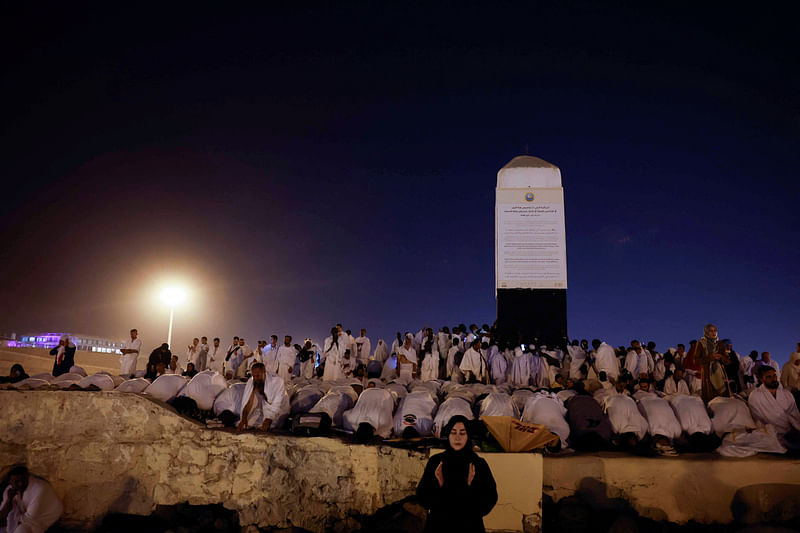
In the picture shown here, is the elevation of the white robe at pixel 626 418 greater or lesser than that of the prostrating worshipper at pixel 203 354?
lesser

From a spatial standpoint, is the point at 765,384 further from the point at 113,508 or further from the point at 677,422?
the point at 113,508

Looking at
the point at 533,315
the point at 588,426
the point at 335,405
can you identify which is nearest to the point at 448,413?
the point at 335,405

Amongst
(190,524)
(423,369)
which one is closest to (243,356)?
(423,369)

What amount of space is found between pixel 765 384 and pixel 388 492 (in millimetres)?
4615

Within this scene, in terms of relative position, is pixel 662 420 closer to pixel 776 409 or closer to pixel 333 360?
pixel 776 409

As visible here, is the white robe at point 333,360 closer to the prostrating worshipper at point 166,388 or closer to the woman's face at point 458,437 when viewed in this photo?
the prostrating worshipper at point 166,388

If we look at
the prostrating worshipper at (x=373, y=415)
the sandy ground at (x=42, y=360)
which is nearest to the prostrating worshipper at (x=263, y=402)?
the prostrating worshipper at (x=373, y=415)

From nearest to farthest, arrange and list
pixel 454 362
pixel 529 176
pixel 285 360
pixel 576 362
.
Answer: pixel 285 360 < pixel 576 362 < pixel 454 362 < pixel 529 176

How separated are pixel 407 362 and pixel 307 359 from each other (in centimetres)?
273

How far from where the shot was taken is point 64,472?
711 centimetres

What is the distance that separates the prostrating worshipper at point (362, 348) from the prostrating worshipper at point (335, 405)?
18.7 feet

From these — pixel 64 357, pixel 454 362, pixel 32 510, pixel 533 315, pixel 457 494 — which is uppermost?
pixel 533 315

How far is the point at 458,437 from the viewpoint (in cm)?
362

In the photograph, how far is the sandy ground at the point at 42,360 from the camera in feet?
49.0
